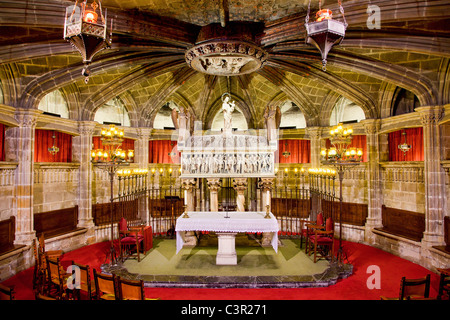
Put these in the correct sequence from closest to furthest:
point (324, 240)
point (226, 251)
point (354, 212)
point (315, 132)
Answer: point (226, 251) → point (324, 240) → point (354, 212) → point (315, 132)

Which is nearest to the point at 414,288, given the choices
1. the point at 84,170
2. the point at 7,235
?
the point at 7,235

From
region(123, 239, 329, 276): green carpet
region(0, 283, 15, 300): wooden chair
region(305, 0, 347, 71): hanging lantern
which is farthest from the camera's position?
region(123, 239, 329, 276): green carpet

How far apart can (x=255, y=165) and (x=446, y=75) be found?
5627 millimetres

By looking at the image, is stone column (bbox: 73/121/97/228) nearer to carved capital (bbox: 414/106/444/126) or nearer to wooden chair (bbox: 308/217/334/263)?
wooden chair (bbox: 308/217/334/263)

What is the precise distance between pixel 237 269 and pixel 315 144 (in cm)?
679

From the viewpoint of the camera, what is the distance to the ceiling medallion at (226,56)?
7383 millimetres

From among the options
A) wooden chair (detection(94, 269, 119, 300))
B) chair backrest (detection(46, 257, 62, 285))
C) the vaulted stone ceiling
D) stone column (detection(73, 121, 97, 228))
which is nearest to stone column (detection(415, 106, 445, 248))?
the vaulted stone ceiling

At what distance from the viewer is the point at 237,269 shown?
7508 millimetres

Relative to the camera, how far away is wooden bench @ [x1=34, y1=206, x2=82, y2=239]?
9281mm

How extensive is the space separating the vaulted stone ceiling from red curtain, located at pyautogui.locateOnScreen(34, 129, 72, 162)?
0.92 meters

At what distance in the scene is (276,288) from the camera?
6.66 meters

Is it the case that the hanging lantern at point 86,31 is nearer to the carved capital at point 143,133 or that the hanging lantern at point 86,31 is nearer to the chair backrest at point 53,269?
the chair backrest at point 53,269

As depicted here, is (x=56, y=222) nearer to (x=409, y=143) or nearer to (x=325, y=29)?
(x=325, y=29)

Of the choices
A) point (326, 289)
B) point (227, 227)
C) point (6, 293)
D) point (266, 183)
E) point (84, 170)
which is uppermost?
point (84, 170)
